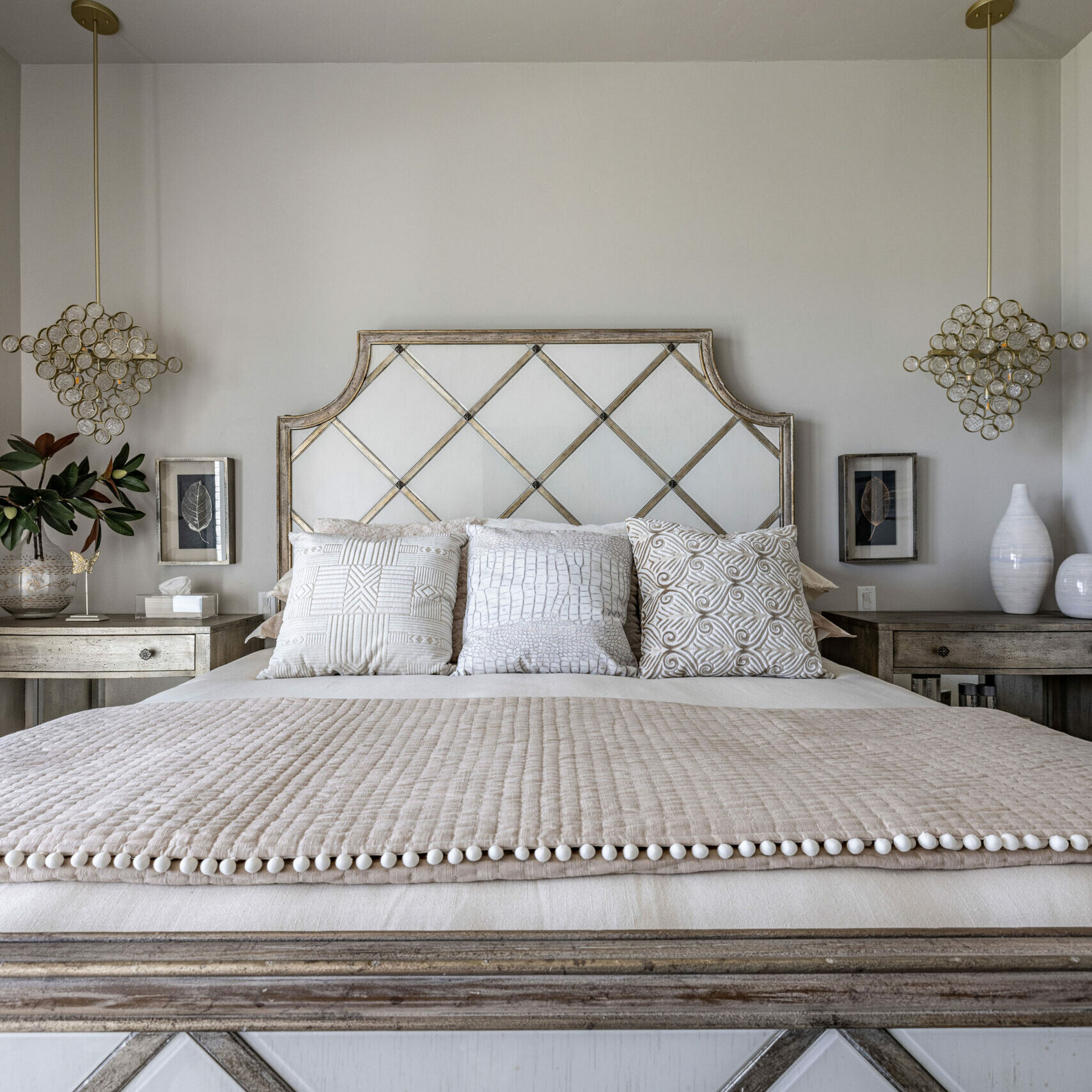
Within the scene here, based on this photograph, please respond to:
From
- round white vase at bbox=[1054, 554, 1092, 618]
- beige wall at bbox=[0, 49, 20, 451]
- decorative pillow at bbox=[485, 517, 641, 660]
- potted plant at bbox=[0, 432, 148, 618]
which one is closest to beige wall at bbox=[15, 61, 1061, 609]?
beige wall at bbox=[0, 49, 20, 451]

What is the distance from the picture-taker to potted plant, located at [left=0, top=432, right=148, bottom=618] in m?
2.52

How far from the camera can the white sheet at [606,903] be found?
2.65 ft

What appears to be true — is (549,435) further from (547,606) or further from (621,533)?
(547,606)

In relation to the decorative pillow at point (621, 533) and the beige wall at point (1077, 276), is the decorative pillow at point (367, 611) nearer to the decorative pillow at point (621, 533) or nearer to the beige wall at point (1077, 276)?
the decorative pillow at point (621, 533)

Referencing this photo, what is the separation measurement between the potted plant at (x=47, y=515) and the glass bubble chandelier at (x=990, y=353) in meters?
2.78

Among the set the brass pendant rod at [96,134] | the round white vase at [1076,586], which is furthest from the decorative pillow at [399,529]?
the round white vase at [1076,586]

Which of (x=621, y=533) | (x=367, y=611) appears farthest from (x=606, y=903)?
(x=621, y=533)

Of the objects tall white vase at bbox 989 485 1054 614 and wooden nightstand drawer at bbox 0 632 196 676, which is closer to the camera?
wooden nightstand drawer at bbox 0 632 196 676

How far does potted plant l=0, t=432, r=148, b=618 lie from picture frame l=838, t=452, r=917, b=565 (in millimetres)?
2476

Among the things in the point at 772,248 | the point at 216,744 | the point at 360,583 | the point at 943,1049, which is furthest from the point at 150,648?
the point at 772,248

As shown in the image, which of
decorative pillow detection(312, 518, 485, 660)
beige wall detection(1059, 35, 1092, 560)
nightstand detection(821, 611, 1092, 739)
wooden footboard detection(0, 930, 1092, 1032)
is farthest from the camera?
beige wall detection(1059, 35, 1092, 560)

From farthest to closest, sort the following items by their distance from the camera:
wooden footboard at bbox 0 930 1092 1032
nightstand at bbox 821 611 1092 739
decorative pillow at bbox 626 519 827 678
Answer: nightstand at bbox 821 611 1092 739, decorative pillow at bbox 626 519 827 678, wooden footboard at bbox 0 930 1092 1032

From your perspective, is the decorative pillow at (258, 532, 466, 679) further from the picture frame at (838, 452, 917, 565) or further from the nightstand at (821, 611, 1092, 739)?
the picture frame at (838, 452, 917, 565)

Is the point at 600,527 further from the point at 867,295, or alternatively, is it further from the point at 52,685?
the point at 52,685
